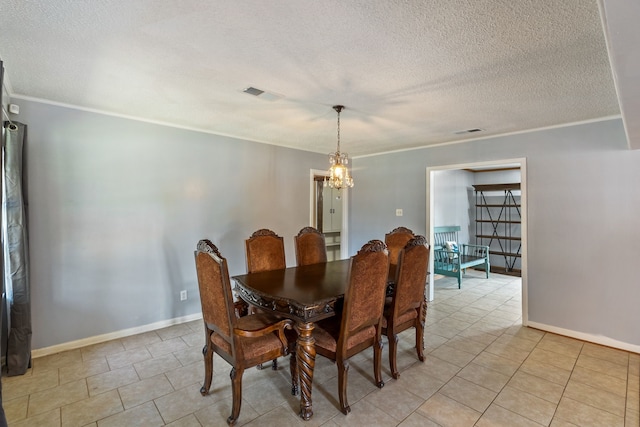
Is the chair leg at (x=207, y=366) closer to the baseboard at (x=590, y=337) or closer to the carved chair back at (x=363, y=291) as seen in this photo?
the carved chair back at (x=363, y=291)

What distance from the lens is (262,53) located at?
191 cm

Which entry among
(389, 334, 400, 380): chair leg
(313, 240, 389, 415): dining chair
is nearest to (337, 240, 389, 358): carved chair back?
(313, 240, 389, 415): dining chair

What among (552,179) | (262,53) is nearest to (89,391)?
(262,53)

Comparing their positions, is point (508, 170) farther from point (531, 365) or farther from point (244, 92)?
point (244, 92)

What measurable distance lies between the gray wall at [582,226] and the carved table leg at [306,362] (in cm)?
299

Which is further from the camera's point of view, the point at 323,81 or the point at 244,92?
the point at 244,92

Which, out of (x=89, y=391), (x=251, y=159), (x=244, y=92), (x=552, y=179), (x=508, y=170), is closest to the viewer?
(x=89, y=391)

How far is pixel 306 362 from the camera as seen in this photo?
6.58 feet

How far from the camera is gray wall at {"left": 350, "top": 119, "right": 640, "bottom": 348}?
3.04 meters

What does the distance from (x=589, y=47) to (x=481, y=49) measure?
612mm

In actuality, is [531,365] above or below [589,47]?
below

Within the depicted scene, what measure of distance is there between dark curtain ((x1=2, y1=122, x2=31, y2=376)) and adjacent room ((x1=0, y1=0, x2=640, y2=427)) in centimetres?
2

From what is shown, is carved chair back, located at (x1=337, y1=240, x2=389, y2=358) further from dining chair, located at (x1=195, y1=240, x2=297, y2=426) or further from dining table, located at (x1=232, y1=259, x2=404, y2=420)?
dining chair, located at (x1=195, y1=240, x2=297, y2=426)

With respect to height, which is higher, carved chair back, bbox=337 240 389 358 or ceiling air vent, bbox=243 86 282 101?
ceiling air vent, bbox=243 86 282 101
